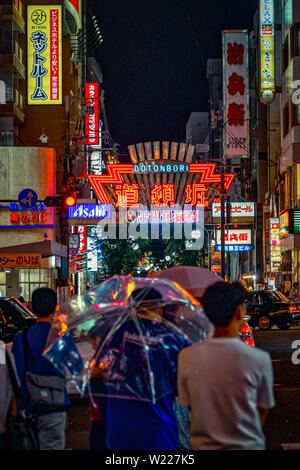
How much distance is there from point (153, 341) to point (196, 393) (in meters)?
0.97

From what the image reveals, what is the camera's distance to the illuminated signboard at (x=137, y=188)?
A: 137 feet

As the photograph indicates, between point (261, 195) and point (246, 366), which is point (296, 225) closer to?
point (261, 195)

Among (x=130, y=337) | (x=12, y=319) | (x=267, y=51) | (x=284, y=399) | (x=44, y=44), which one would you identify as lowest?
(x=284, y=399)

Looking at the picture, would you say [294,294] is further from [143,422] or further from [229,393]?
[229,393]

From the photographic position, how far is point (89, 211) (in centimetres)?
3972

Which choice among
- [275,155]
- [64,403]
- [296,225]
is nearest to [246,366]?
[64,403]

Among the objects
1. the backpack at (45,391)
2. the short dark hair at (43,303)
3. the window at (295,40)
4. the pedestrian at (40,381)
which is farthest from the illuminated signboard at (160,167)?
the backpack at (45,391)

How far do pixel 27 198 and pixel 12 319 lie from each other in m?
20.8

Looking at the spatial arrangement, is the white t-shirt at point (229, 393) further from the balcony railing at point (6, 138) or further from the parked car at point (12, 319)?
the balcony railing at point (6, 138)

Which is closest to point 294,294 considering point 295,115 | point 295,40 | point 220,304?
point 295,115

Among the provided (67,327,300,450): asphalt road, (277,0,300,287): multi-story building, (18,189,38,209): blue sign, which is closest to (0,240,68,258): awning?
(18,189,38,209): blue sign

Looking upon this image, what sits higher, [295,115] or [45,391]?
[295,115]

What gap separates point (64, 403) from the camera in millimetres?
5578

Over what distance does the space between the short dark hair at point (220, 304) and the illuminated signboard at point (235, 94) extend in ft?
142
